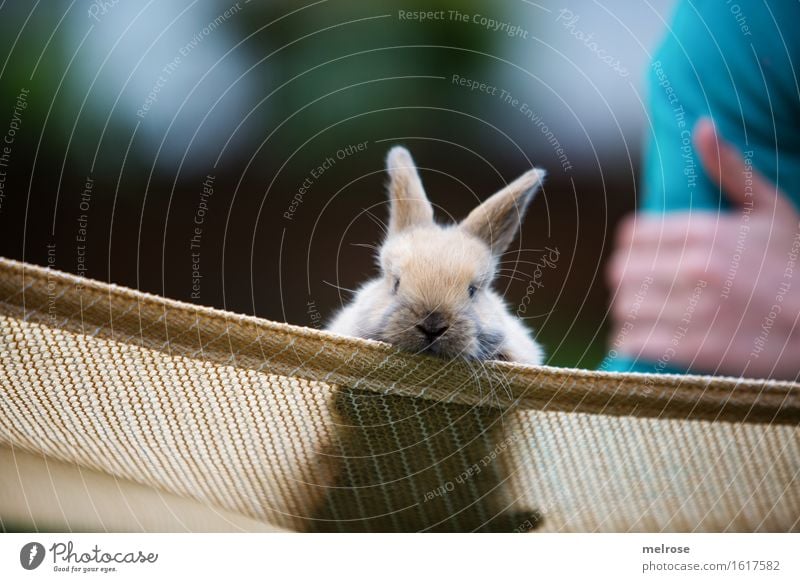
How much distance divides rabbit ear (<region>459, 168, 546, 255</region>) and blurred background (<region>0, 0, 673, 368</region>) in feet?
0.32

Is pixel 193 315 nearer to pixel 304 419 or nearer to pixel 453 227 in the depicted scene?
pixel 304 419

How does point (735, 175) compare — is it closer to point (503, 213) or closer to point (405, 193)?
point (503, 213)

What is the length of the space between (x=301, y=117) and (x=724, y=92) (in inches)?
29.9

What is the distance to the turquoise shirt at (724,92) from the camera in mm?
1220

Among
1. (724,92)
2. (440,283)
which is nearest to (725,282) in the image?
(724,92)

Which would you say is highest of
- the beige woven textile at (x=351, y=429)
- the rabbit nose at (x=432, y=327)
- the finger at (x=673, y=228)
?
the finger at (x=673, y=228)

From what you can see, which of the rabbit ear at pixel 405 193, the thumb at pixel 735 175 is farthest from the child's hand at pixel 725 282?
the rabbit ear at pixel 405 193

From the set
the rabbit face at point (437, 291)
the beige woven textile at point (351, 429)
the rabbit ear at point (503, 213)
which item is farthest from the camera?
the rabbit ear at point (503, 213)

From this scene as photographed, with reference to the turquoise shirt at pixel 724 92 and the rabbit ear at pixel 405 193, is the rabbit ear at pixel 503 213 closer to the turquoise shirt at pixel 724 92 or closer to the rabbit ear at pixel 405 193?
the rabbit ear at pixel 405 193

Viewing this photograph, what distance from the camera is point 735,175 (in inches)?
49.5

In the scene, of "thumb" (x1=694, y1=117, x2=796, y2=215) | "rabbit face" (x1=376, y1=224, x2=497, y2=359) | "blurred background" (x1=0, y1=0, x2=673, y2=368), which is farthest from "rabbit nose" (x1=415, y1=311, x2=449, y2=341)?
"thumb" (x1=694, y1=117, x2=796, y2=215)

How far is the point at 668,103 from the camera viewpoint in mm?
1331

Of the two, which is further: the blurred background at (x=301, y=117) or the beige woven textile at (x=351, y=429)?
the blurred background at (x=301, y=117)
